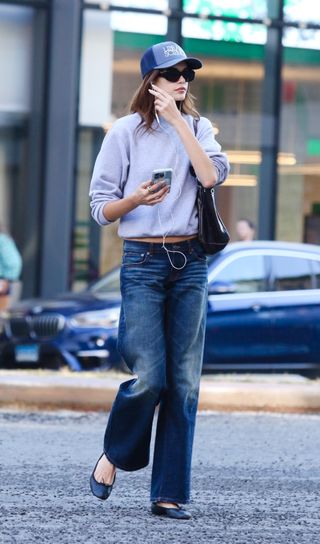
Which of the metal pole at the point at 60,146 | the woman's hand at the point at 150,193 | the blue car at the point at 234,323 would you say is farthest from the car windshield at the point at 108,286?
the woman's hand at the point at 150,193

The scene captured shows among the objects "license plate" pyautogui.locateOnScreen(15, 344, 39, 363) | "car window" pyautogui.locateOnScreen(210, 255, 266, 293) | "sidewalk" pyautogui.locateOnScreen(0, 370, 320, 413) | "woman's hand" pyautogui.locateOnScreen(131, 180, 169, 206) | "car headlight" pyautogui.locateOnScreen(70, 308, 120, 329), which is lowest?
"license plate" pyautogui.locateOnScreen(15, 344, 39, 363)

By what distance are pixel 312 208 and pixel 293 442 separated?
12306mm

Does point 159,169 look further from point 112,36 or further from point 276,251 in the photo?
point 112,36

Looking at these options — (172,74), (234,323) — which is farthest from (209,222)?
(234,323)

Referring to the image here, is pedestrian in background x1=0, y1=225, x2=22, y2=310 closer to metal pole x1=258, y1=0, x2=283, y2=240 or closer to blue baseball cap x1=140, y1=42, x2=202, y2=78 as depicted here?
metal pole x1=258, y1=0, x2=283, y2=240

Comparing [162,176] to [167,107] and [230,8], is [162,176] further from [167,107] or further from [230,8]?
[230,8]

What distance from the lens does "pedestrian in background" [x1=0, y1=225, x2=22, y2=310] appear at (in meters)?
16.8

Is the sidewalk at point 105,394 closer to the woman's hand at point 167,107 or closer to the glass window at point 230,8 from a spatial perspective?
the woman's hand at point 167,107

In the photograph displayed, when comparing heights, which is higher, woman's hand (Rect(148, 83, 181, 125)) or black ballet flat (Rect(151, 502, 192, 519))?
woman's hand (Rect(148, 83, 181, 125))

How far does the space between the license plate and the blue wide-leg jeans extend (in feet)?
25.7

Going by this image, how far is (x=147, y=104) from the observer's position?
539cm

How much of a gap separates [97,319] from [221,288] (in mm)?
1168

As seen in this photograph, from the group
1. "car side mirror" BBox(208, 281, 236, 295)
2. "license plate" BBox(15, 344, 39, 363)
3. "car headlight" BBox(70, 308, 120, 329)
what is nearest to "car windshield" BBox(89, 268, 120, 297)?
"car headlight" BBox(70, 308, 120, 329)

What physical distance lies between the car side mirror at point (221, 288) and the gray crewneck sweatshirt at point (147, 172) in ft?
24.9
